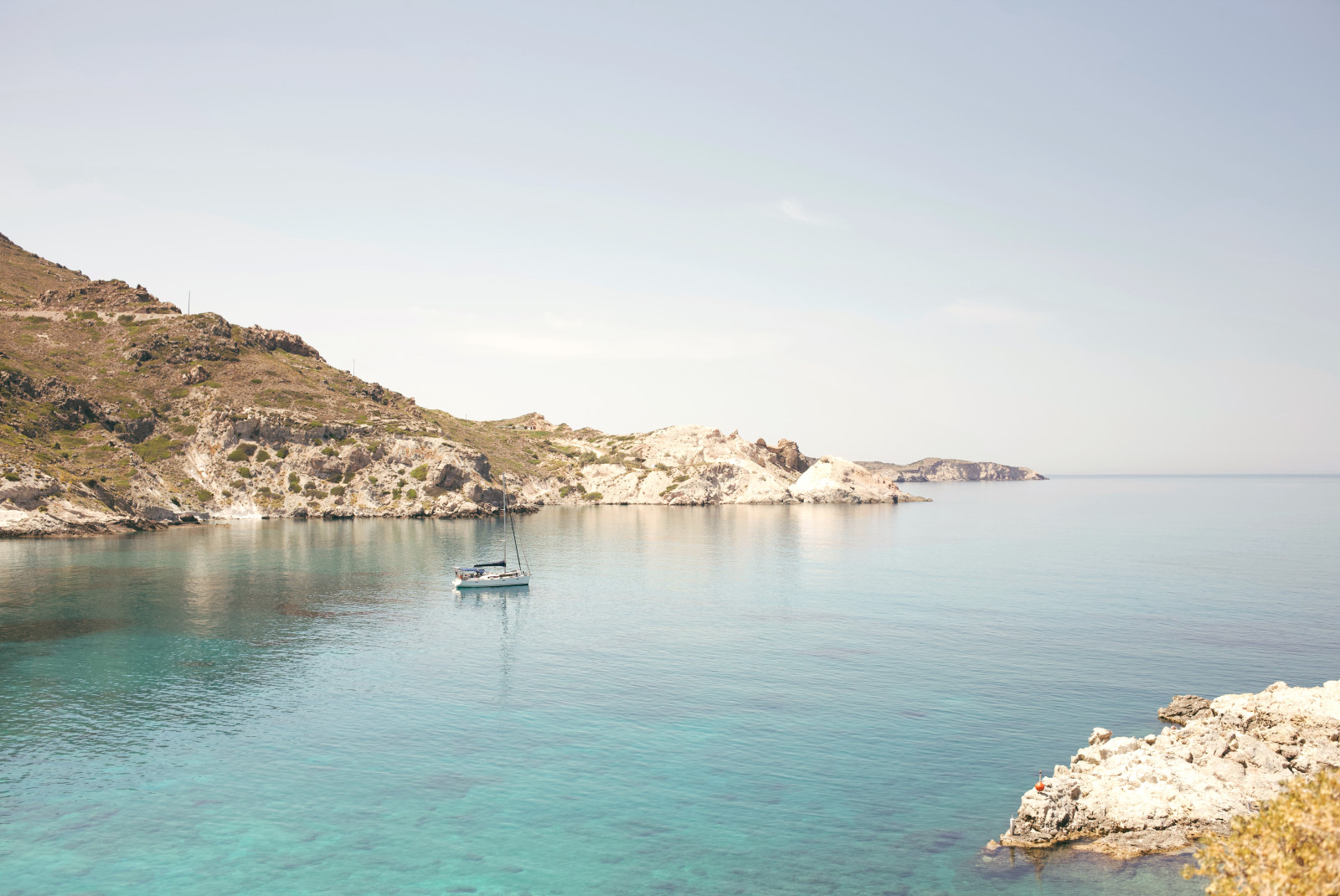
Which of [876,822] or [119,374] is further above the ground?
[119,374]

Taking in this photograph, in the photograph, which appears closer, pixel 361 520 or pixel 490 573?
pixel 490 573

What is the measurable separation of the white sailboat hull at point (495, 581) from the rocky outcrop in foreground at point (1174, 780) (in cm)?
6777

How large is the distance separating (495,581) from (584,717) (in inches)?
1873

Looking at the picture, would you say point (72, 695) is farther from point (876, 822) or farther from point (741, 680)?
point (876, 822)

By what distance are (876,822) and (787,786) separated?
187 inches

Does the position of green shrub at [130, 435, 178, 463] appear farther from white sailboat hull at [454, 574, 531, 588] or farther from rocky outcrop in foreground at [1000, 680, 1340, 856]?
rocky outcrop in foreground at [1000, 680, 1340, 856]

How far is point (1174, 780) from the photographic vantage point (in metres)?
31.6

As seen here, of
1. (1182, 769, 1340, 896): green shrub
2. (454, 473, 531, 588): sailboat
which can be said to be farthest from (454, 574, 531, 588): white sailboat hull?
(1182, 769, 1340, 896): green shrub

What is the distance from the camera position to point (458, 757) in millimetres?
39531

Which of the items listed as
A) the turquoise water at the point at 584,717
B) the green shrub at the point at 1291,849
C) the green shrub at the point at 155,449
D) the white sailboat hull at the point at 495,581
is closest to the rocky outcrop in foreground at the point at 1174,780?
the turquoise water at the point at 584,717

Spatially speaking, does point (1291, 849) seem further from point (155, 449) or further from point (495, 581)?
point (155, 449)

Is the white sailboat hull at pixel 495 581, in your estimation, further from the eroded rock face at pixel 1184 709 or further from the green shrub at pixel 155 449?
the green shrub at pixel 155 449

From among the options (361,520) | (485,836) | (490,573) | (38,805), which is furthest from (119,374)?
(485,836)

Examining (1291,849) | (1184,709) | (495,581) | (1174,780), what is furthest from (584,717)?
(495,581)
